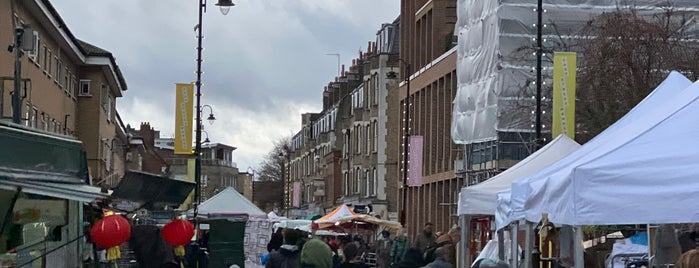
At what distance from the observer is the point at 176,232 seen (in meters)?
20.8

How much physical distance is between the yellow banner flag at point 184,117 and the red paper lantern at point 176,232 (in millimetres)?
15859

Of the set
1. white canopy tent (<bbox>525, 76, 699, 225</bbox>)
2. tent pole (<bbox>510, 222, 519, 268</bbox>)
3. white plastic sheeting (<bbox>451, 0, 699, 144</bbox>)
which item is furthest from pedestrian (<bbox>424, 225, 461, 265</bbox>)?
white plastic sheeting (<bbox>451, 0, 699, 144</bbox>)

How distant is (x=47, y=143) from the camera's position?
12.5 m

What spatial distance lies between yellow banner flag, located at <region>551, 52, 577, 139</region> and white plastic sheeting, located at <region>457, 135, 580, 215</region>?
5.99m

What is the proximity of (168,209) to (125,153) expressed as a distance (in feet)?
239

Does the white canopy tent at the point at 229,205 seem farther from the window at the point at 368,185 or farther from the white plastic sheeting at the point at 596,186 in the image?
the window at the point at 368,185

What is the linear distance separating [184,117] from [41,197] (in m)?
23.0

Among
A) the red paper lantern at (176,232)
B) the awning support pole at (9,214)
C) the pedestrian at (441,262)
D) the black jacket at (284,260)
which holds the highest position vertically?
the awning support pole at (9,214)

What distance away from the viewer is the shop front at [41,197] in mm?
11492

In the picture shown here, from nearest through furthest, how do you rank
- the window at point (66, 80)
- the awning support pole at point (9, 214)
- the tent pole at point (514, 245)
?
the awning support pole at point (9, 214) → the tent pole at point (514, 245) → the window at point (66, 80)

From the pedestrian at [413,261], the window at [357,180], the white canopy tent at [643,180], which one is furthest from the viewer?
the window at [357,180]

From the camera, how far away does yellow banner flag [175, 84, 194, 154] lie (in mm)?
36656

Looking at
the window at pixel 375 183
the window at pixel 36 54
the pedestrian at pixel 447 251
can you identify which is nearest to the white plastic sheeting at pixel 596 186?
the pedestrian at pixel 447 251

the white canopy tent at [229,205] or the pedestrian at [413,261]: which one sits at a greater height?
the white canopy tent at [229,205]
